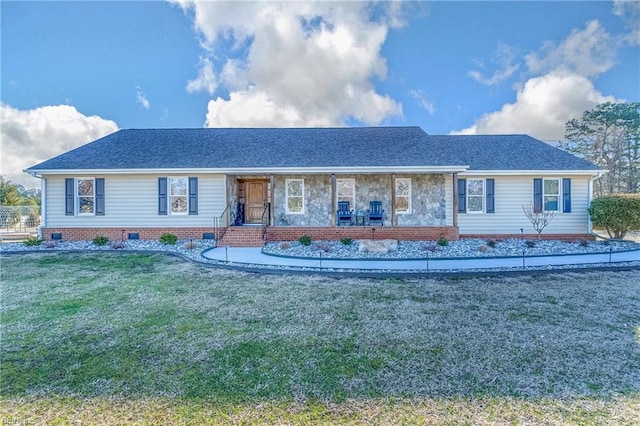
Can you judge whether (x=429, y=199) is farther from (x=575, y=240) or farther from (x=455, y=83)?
(x=455, y=83)

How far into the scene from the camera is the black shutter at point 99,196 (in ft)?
41.5

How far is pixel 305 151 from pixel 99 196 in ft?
30.8

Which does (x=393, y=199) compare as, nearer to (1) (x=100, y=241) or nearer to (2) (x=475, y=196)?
(2) (x=475, y=196)

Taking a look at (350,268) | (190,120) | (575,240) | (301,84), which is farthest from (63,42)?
(575,240)

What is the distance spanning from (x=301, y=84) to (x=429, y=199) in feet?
32.8

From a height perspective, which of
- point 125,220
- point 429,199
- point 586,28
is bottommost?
point 125,220

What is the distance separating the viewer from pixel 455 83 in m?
18.2

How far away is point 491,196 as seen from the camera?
12.9 metres

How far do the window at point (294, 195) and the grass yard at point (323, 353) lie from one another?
7.52m

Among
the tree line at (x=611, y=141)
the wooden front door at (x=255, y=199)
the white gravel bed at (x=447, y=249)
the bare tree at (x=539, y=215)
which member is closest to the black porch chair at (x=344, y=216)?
the white gravel bed at (x=447, y=249)

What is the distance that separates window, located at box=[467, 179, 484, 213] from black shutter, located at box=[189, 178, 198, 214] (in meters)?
12.2

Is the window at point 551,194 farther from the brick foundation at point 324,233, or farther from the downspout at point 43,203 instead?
the downspout at point 43,203

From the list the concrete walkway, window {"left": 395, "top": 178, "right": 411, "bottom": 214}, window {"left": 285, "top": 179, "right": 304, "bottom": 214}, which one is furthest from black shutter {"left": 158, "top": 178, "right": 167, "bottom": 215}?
window {"left": 395, "top": 178, "right": 411, "bottom": 214}

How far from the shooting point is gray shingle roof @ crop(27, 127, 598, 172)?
1261 centimetres
